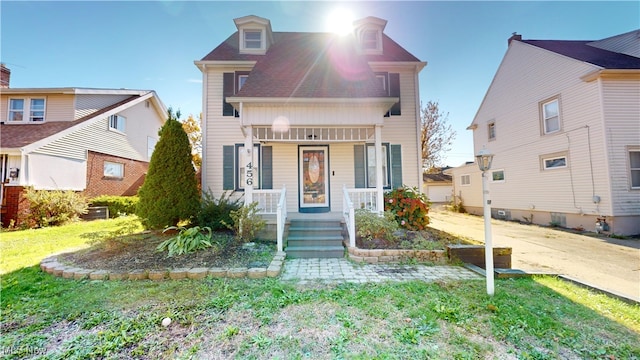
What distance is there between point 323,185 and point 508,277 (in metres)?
5.86

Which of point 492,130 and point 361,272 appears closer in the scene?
point 361,272

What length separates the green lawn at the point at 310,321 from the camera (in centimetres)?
243

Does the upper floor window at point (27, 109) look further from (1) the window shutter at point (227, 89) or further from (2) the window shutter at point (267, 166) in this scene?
(2) the window shutter at point (267, 166)

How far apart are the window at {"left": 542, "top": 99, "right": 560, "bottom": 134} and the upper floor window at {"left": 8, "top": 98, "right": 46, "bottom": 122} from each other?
79.9ft

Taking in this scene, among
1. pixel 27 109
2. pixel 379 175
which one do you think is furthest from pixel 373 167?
pixel 27 109

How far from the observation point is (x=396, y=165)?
927cm

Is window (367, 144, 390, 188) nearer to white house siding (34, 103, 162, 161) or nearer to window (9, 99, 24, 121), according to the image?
white house siding (34, 103, 162, 161)

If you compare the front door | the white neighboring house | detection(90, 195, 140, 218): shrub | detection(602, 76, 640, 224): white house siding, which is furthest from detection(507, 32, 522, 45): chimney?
detection(90, 195, 140, 218): shrub

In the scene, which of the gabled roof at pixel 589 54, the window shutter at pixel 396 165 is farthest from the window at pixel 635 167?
the window shutter at pixel 396 165

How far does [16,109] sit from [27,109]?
52 centimetres

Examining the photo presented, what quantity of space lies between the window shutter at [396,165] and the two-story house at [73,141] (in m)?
13.9

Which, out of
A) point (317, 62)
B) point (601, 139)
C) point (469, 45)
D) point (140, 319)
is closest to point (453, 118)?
point (469, 45)

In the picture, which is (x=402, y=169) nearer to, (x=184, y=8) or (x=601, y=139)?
(x=601, y=139)

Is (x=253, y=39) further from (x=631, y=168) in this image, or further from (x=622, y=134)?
(x=631, y=168)
